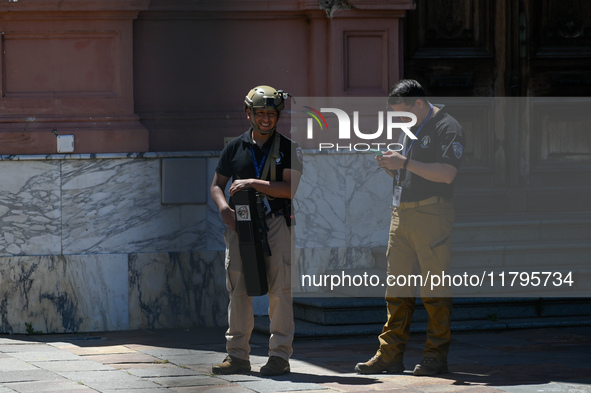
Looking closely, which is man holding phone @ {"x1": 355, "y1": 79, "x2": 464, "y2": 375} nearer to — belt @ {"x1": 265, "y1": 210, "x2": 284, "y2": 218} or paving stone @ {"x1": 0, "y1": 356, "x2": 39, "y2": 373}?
belt @ {"x1": 265, "y1": 210, "x2": 284, "y2": 218}

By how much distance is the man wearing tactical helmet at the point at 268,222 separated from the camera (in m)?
5.67

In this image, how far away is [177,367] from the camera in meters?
6.03

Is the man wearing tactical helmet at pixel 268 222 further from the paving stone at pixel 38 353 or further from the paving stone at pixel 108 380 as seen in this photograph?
the paving stone at pixel 38 353

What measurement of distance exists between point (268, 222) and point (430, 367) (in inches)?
45.1

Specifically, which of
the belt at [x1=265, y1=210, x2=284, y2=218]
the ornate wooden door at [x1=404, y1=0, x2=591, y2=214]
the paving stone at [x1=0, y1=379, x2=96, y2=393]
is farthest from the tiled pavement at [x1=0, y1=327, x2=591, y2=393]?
the ornate wooden door at [x1=404, y1=0, x2=591, y2=214]

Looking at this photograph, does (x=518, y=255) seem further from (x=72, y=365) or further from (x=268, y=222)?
(x=72, y=365)

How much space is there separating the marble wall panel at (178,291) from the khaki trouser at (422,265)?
2286mm

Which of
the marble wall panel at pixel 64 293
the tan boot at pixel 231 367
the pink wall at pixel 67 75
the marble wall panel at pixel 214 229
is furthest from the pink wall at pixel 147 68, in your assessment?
the tan boot at pixel 231 367

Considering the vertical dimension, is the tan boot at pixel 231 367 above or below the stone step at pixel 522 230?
below

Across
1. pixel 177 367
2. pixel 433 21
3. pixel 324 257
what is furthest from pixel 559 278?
pixel 177 367

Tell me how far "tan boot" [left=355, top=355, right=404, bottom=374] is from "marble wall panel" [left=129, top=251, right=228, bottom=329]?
2234 millimetres

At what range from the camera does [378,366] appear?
229 inches

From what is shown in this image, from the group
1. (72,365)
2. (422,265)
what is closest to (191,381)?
(72,365)

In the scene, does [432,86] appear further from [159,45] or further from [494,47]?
[159,45]
